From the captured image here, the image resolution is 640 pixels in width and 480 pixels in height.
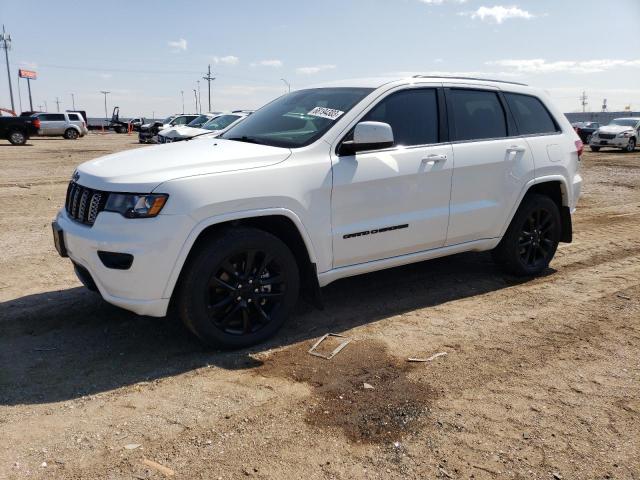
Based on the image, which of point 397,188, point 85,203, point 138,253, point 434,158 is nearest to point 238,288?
point 138,253

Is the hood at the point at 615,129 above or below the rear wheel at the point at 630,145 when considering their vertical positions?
above

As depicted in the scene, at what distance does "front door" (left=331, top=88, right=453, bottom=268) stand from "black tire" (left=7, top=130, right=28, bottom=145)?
93.7 ft

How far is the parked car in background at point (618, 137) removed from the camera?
23.6 metres

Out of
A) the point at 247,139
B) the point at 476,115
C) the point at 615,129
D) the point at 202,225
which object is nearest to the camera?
the point at 202,225

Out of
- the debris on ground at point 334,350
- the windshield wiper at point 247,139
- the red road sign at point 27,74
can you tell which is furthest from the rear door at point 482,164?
the red road sign at point 27,74

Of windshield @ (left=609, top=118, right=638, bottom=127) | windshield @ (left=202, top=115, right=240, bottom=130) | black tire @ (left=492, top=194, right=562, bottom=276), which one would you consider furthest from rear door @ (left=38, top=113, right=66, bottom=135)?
black tire @ (left=492, top=194, right=562, bottom=276)

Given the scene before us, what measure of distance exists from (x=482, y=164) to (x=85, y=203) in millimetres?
3175

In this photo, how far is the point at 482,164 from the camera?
481 cm

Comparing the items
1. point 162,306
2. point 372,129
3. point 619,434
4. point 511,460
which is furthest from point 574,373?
point 162,306

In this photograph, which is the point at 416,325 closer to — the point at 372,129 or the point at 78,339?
the point at 372,129

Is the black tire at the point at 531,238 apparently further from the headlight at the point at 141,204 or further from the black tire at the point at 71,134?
the black tire at the point at 71,134

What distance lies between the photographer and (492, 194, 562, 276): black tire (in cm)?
533

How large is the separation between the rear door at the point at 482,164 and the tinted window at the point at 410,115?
0.66 feet

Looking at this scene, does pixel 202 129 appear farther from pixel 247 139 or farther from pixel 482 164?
pixel 482 164
